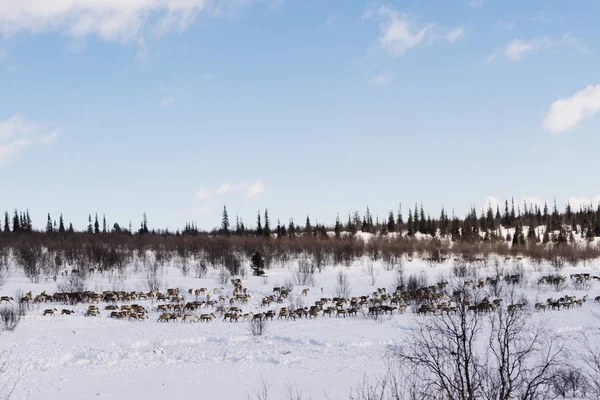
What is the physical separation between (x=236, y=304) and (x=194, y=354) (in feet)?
37.4

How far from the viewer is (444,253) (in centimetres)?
5447

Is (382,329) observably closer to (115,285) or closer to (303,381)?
(303,381)

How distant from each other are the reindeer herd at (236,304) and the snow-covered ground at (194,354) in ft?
1.49

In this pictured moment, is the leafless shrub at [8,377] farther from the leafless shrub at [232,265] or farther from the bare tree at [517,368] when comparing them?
the leafless shrub at [232,265]

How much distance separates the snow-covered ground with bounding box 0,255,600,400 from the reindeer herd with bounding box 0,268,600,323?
17.9 inches

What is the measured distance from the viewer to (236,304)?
27.4 metres

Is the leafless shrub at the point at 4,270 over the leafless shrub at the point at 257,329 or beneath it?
over

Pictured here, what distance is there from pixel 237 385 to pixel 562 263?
41166 millimetres

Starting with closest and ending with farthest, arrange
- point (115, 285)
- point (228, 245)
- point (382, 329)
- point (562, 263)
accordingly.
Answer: point (382, 329) < point (115, 285) < point (562, 263) < point (228, 245)

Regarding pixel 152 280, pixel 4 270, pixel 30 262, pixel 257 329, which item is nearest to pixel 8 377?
pixel 257 329

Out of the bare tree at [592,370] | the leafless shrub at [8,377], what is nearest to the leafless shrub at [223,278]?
the leafless shrub at [8,377]

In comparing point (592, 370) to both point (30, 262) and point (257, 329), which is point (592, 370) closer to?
point (257, 329)

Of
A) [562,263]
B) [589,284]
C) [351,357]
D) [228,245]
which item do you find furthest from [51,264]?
[562,263]

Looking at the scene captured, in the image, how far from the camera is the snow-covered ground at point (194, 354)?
12.3m
